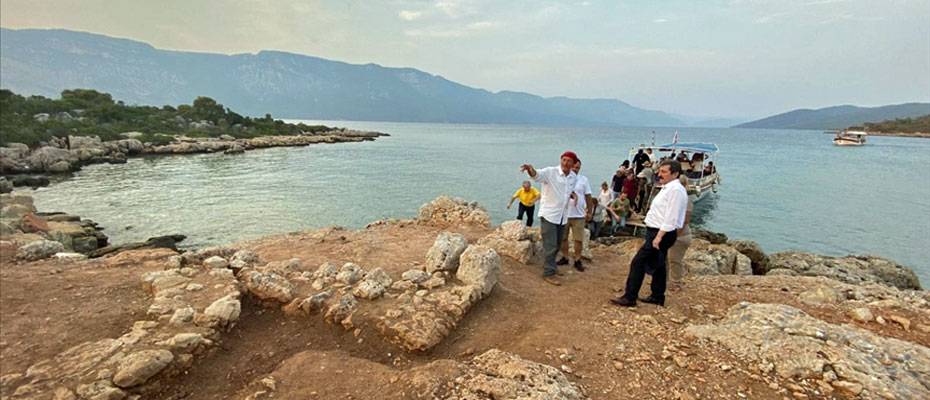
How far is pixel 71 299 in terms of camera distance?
17.9ft

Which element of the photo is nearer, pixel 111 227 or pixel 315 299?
pixel 315 299

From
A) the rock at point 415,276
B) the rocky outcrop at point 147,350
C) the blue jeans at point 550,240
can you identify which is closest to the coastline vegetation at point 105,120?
the rocky outcrop at point 147,350

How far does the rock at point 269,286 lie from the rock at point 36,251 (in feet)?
16.3

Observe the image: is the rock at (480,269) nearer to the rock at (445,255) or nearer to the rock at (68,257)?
the rock at (445,255)

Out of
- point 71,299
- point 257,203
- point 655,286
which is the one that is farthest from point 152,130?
point 655,286

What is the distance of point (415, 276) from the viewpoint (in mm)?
6551

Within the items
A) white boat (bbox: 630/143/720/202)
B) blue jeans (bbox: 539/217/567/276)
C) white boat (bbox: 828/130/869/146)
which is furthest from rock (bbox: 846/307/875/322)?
white boat (bbox: 828/130/869/146)

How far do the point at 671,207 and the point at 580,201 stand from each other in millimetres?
2236

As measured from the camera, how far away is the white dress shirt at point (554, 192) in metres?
6.90

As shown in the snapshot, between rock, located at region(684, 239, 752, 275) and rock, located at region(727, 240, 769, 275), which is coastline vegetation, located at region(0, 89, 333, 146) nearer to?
rock, located at region(684, 239, 752, 275)

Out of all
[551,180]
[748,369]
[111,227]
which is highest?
[551,180]

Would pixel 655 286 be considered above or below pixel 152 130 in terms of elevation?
below

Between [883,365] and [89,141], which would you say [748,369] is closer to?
[883,365]

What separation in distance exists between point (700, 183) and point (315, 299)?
24.3 meters
